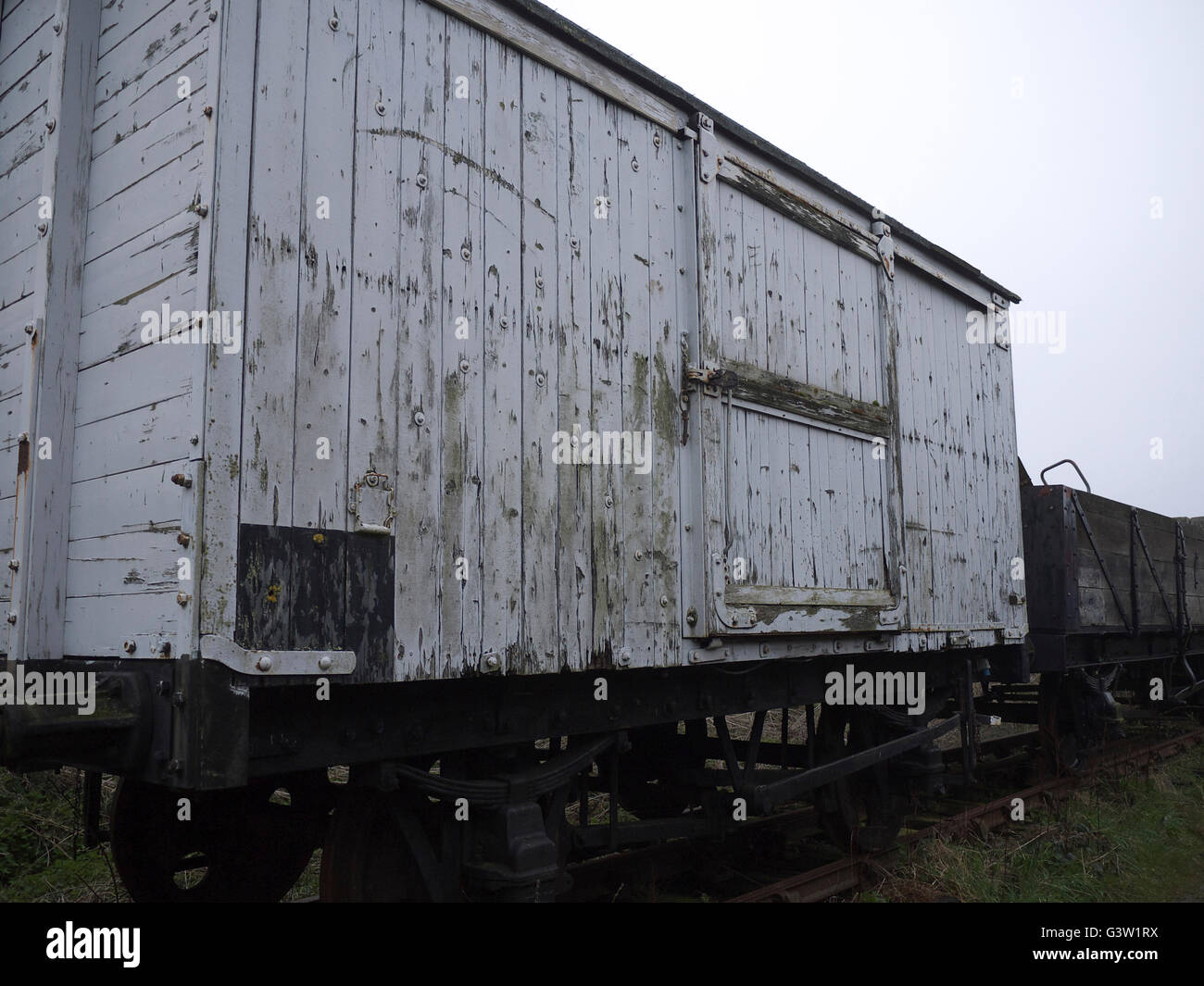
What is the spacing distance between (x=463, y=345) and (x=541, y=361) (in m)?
0.38

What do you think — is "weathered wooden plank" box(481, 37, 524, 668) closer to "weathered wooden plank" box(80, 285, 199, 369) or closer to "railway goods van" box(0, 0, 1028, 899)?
"railway goods van" box(0, 0, 1028, 899)

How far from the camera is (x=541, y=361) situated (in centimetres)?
356

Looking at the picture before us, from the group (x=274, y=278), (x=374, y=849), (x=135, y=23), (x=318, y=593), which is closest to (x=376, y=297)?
(x=274, y=278)

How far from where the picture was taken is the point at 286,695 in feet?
9.26

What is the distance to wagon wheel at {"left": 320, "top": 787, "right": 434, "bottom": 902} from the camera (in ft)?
11.0

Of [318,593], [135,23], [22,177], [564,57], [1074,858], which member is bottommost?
[1074,858]

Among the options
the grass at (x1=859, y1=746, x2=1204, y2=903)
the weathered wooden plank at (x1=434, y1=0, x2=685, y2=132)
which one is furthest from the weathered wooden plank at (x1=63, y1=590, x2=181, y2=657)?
the grass at (x1=859, y1=746, x2=1204, y2=903)

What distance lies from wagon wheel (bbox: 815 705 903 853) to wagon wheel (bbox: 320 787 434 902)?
9.50 ft

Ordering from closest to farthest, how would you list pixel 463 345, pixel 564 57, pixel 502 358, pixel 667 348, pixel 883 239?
pixel 463 345
pixel 502 358
pixel 564 57
pixel 667 348
pixel 883 239

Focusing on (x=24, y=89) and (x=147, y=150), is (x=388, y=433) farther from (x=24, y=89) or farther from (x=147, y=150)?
(x=24, y=89)

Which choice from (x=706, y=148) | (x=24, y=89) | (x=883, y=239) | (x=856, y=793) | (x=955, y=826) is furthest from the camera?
(x=955, y=826)

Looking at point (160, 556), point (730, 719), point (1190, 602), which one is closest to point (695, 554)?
point (160, 556)

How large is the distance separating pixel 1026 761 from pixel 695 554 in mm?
6248

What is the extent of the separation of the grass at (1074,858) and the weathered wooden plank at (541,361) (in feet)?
9.47
